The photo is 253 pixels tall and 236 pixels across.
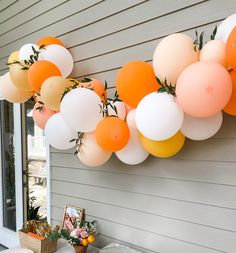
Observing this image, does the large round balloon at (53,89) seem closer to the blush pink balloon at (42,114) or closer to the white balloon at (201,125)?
the blush pink balloon at (42,114)

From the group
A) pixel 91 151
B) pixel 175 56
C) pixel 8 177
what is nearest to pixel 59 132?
pixel 91 151

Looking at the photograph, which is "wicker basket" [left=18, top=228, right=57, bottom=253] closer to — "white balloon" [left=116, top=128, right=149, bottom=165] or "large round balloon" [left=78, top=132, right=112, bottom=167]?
"large round balloon" [left=78, top=132, right=112, bottom=167]

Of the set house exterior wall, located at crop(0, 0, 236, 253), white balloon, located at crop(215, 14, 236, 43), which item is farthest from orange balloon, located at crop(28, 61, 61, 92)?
white balloon, located at crop(215, 14, 236, 43)

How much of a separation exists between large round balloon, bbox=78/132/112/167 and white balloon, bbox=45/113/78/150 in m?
0.11

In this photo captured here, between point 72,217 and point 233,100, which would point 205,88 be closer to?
point 233,100

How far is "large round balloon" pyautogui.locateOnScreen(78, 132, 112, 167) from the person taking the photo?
1.59m

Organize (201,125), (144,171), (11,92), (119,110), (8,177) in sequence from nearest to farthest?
(201,125) → (119,110) → (144,171) → (11,92) → (8,177)

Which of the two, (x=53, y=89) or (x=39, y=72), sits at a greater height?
(x=39, y=72)

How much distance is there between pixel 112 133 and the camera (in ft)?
4.52

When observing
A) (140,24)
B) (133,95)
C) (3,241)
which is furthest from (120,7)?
(3,241)

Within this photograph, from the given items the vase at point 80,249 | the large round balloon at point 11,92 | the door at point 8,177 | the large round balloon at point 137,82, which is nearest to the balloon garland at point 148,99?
the large round balloon at point 137,82

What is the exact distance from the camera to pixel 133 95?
4.46 ft

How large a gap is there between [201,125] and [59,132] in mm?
872

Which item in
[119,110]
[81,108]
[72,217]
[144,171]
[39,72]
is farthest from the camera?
[72,217]
